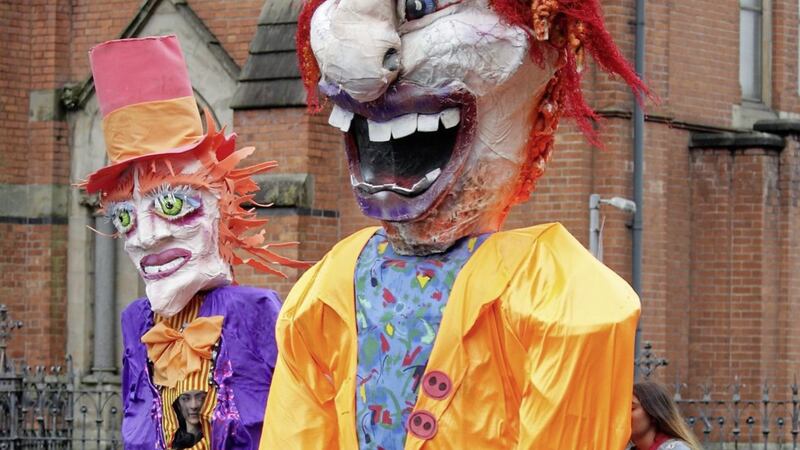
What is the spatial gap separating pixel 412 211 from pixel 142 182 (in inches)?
105

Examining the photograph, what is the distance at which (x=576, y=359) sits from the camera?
16.8 ft

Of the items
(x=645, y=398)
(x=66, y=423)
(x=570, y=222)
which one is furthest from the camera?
(x=570, y=222)

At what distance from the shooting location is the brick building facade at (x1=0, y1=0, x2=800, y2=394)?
1576 cm

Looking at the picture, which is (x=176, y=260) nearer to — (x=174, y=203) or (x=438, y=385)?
(x=174, y=203)

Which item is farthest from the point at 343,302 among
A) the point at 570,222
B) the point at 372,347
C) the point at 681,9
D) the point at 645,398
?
the point at 681,9

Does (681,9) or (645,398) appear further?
(681,9)

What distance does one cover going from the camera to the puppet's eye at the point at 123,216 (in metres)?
7.84

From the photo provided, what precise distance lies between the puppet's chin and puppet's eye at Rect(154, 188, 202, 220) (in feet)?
0.79

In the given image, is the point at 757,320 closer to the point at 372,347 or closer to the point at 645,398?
the point at 645,398

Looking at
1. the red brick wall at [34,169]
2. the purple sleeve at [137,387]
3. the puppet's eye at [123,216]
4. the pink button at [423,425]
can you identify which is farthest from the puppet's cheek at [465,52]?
the red brick wall at [34,169]

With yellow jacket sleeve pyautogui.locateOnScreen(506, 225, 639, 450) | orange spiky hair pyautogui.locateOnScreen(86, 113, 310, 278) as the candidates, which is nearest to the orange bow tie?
orange spiky hair pyautogui.locateOnScreen(86, 113, 310, 278)

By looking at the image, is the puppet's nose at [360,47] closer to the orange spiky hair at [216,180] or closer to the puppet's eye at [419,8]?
the puppet's eye at [419,8]

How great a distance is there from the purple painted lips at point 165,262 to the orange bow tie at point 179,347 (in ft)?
0.71

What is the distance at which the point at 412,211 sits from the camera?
17.7ft
